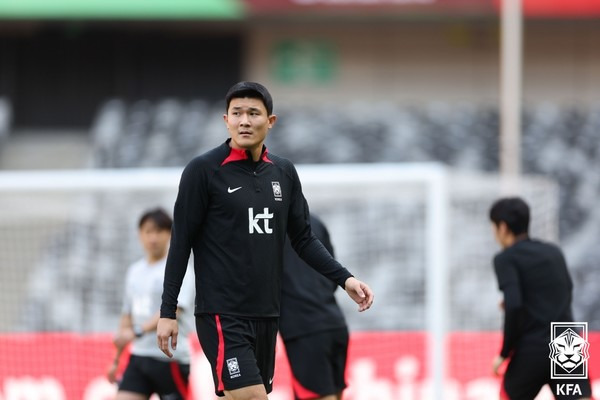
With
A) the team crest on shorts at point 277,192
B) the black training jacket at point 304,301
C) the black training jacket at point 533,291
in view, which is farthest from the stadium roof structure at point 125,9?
the team crest on shorts at point 277,192

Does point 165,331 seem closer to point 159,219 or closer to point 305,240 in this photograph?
point 305,240

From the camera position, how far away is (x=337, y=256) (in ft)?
35.8

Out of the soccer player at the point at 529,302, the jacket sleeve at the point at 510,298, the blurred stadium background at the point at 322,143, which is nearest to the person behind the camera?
the jacket sleeve at the point at 510,298

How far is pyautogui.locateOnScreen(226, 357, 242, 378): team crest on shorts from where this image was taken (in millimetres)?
5434

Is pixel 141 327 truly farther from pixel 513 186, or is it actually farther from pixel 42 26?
pixel 42 26

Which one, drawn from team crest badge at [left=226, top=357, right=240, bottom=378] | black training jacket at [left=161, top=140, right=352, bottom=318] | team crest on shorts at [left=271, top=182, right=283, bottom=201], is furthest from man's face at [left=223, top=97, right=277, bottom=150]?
team crest badge at [left=226, top=357, right=240, bottom=378]

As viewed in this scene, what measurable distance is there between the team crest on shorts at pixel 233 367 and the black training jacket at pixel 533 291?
6.35 ft

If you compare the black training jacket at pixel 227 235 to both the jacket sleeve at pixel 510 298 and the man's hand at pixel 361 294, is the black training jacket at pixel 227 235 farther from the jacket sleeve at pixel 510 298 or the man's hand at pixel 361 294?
the jacket sleeve at pixel 510 298

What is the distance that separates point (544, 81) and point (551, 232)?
36.4 feet

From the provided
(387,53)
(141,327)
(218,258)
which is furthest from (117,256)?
(387,53)

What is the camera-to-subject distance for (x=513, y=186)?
39.9 feet

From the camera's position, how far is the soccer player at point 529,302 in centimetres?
676

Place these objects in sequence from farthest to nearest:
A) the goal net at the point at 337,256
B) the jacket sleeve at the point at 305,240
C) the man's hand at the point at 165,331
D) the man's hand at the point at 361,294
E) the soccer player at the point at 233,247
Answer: the goal net at the point at 337,256
the jacket sleeve at the point at 305,240
the man's hand at the point at 361,294
the soccer player at the point at 233,247
the man's hand at the point at 165,331

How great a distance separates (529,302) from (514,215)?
20.0 inches
